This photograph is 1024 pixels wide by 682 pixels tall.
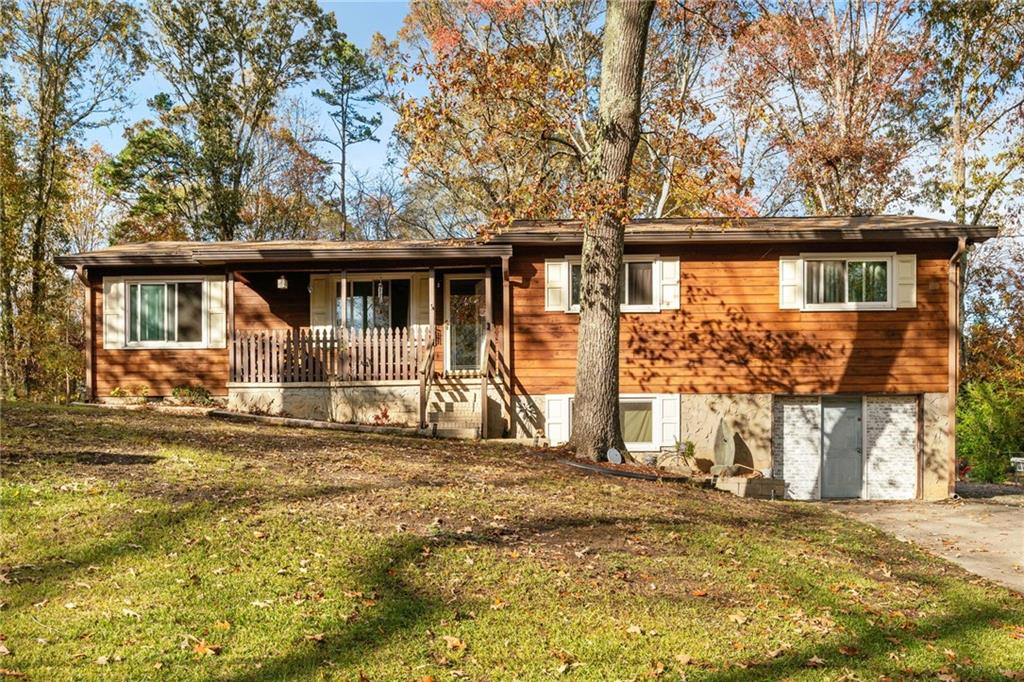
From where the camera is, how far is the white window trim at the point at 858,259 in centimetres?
1556

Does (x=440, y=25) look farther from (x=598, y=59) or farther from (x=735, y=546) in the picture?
(x=735, y=546)

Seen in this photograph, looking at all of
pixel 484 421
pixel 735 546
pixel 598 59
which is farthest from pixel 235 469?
A: pixel 598 59

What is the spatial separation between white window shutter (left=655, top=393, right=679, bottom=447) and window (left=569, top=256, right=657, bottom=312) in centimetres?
183

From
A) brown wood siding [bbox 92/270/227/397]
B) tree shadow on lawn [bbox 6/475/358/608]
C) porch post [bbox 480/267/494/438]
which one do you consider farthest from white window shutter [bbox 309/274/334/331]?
tree shadow on lawn [bbox 6/475/358/608]

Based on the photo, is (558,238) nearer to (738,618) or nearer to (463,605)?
(738,618)

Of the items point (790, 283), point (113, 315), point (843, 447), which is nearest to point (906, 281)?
point (790, 283)

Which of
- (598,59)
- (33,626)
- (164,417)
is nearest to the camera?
(33,626)

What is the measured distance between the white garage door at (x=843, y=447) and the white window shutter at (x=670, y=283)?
9.43ft

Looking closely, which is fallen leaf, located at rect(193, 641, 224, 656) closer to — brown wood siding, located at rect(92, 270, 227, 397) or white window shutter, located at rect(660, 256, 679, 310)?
white window shutter, located at rect(660, 256, 679, 310)

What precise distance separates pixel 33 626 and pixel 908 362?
600 inches

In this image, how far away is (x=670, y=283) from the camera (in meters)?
15.8

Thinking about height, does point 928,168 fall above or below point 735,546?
above

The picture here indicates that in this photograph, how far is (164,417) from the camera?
540 inches

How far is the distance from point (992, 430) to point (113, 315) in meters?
23.7
